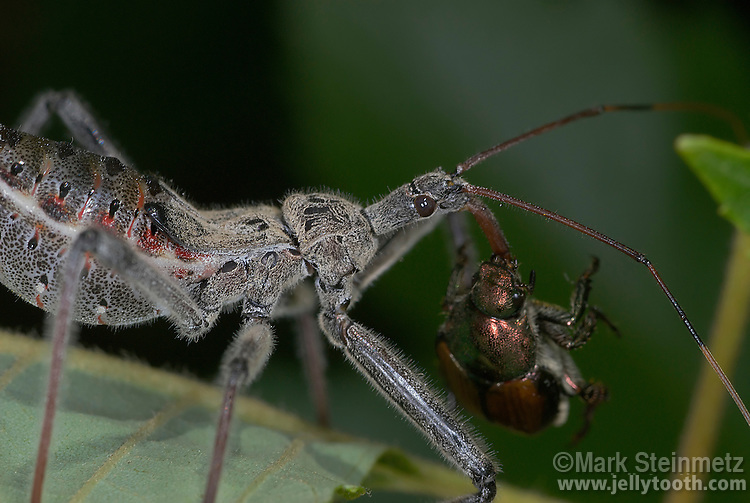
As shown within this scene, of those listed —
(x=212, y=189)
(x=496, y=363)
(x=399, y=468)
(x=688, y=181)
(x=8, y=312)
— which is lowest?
(x=399, y=468)

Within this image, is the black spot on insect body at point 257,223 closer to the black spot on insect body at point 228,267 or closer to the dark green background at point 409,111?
the black spot on insect body at point 228,267

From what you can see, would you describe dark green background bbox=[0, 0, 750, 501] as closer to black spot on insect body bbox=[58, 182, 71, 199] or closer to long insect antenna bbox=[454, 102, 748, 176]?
long insect antenna bbox=[454, 102, 748, 176]

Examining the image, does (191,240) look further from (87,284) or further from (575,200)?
(575,200)

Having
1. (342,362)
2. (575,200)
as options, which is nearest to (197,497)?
(342,362)

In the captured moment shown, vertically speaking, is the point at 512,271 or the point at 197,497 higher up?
the point at 512,271

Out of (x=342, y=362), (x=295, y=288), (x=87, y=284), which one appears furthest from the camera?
(x=342, y=362)

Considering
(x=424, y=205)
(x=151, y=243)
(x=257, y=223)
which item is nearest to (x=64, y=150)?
(x=151, y=243)
